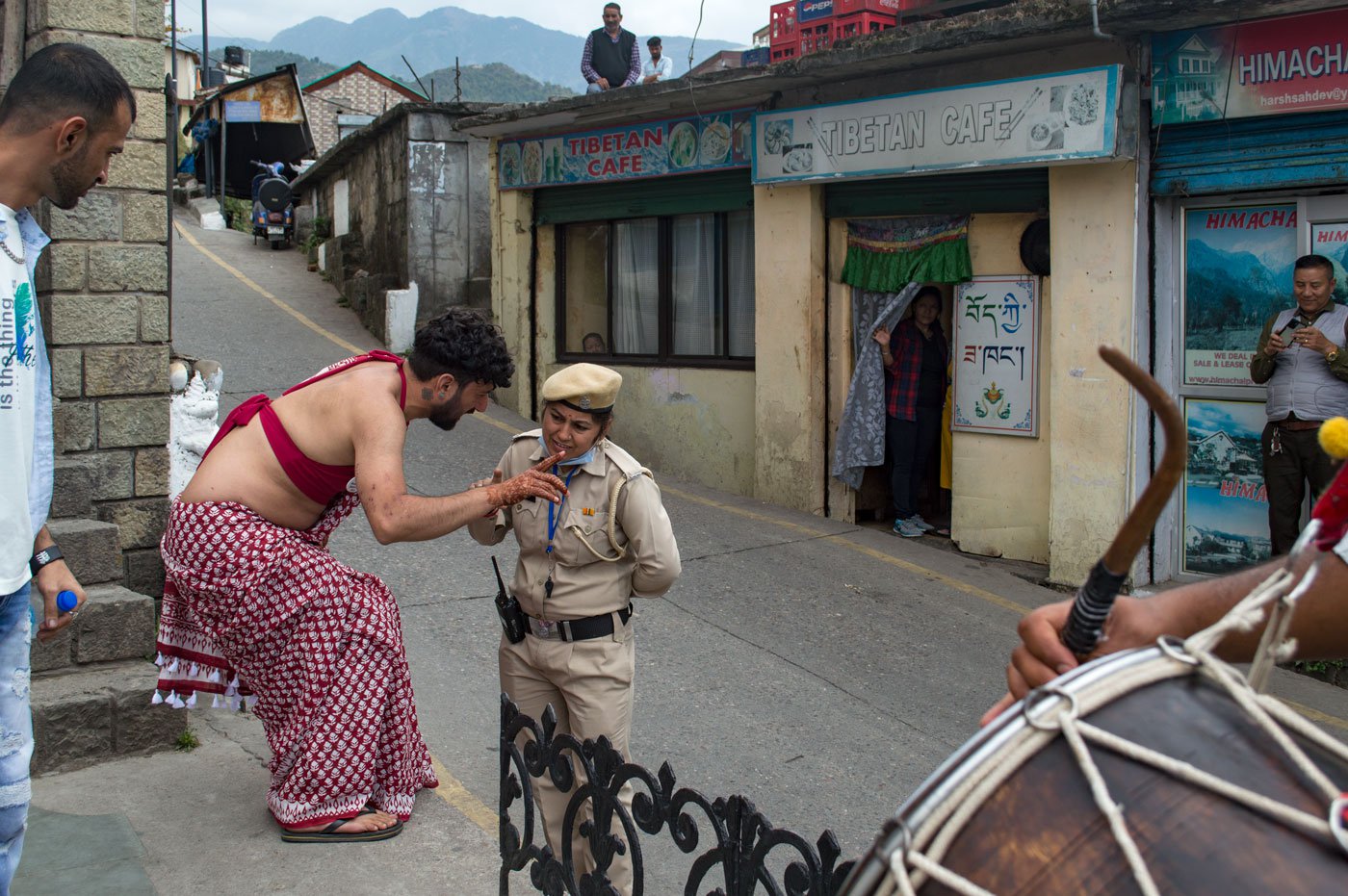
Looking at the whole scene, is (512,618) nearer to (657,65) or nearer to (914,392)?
(914,392)

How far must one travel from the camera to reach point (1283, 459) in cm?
701

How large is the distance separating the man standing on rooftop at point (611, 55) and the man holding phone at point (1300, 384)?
7483 mm

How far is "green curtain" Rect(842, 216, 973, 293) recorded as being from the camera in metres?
8.66

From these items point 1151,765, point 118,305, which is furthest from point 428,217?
point 1151,765

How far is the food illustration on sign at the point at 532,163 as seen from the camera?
1218cm

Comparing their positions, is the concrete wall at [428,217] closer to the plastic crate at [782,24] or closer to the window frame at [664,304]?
the window frame at [664,304]

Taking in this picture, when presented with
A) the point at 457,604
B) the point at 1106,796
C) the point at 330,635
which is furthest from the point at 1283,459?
the point at 1106,796

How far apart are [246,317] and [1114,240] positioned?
35.9 ft

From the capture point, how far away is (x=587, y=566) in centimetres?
350

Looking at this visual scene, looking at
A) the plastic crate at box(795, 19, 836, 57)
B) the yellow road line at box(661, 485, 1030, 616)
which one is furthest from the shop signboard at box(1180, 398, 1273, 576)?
the plastic crate at box(795, 19, 836, 57)

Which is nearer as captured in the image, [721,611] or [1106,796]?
[1106,796]

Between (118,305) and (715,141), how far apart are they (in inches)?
236

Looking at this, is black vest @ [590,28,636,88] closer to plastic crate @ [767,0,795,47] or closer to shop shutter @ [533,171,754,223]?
shop shutter @ [533,171,754,223]

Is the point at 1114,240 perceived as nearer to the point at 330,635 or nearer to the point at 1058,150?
the point at 1058,150
